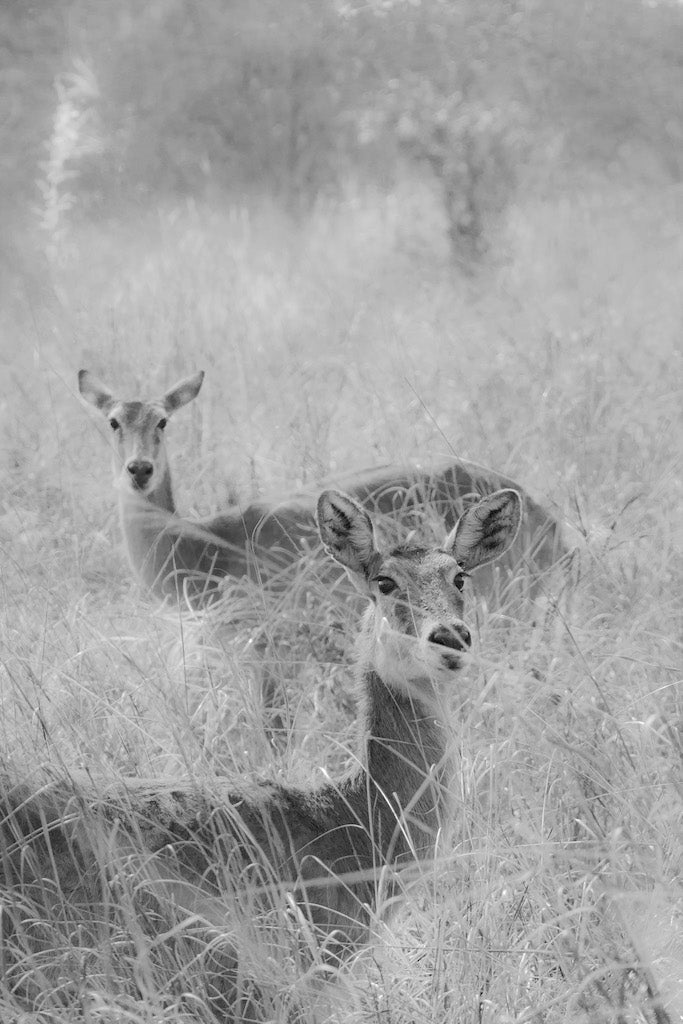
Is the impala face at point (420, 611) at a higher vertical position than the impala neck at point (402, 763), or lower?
higher

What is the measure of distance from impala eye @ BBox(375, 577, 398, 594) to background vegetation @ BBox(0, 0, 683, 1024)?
34 cm

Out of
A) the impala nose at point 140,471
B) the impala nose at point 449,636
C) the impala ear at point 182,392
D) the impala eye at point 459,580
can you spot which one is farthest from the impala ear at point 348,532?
the impala ear at point 182,392

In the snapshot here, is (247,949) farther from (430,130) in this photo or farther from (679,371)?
(430,130)

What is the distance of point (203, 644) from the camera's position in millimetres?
4504

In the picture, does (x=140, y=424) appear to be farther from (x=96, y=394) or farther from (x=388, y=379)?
(x=388, y=379)

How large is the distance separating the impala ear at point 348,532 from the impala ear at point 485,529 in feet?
0.70

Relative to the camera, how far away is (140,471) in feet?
18.4

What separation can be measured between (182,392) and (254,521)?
3.62ft

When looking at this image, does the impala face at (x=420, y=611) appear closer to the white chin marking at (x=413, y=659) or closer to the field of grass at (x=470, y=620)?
the white chin marking at (x=413, y=659)

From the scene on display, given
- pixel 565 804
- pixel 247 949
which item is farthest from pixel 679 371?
pixel 247 949

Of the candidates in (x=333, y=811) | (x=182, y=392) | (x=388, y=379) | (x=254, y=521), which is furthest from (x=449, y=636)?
(x=388, y=379)

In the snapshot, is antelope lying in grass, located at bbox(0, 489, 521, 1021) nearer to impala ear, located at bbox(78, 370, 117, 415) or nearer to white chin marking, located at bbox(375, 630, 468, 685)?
white chin marking, located at bbox(375, 630, 468, 685)

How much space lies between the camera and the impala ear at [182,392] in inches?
237

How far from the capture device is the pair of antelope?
2.99 meters
